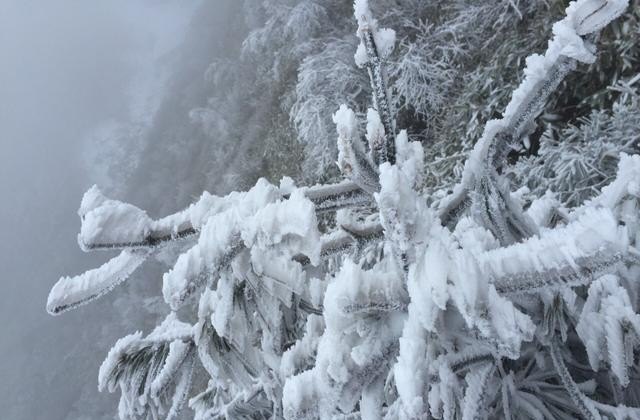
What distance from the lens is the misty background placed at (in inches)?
548

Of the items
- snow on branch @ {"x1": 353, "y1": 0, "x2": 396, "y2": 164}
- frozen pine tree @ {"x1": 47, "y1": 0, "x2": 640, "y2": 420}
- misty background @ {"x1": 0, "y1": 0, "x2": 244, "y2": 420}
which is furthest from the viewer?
misty background @ {"x1": 0, "y1": 0, "x2": 244, "y2": 420}

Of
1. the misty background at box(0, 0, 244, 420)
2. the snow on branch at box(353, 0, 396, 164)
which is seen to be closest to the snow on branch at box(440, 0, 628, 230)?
the snow on branch at box(353, 0, 396, 164)

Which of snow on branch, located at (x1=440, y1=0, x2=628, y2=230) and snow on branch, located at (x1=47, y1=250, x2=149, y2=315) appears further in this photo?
snow on branch, located at (x1=47, y1=250, x2=149, y2=315)

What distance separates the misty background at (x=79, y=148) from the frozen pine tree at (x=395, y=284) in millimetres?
11085

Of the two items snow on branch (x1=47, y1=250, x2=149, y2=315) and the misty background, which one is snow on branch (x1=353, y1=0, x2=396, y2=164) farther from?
the misty background

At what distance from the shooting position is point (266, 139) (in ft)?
30.7

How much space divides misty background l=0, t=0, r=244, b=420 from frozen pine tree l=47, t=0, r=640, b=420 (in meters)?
11.1

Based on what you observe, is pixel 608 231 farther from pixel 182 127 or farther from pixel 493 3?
pixel 182 127

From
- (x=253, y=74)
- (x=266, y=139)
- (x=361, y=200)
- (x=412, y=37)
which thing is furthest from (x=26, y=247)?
(x=361, y=200)

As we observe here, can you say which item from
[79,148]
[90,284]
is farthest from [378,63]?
[79,148]

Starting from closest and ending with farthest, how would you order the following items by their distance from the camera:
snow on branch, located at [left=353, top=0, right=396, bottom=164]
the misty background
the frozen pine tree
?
the frozen pine tree → snow on branch, located at [left=353, top=0, right=396, bottom=164] → the misty background

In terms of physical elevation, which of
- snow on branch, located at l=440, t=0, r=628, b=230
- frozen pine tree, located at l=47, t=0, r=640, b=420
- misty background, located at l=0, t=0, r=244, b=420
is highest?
misty background, located at l=0, t=0, r=244, b=420

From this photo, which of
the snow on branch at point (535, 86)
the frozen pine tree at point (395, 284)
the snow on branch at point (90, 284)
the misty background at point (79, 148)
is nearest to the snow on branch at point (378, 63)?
the frozen pine tree at point (395, 284)

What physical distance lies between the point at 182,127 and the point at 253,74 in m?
4.67
